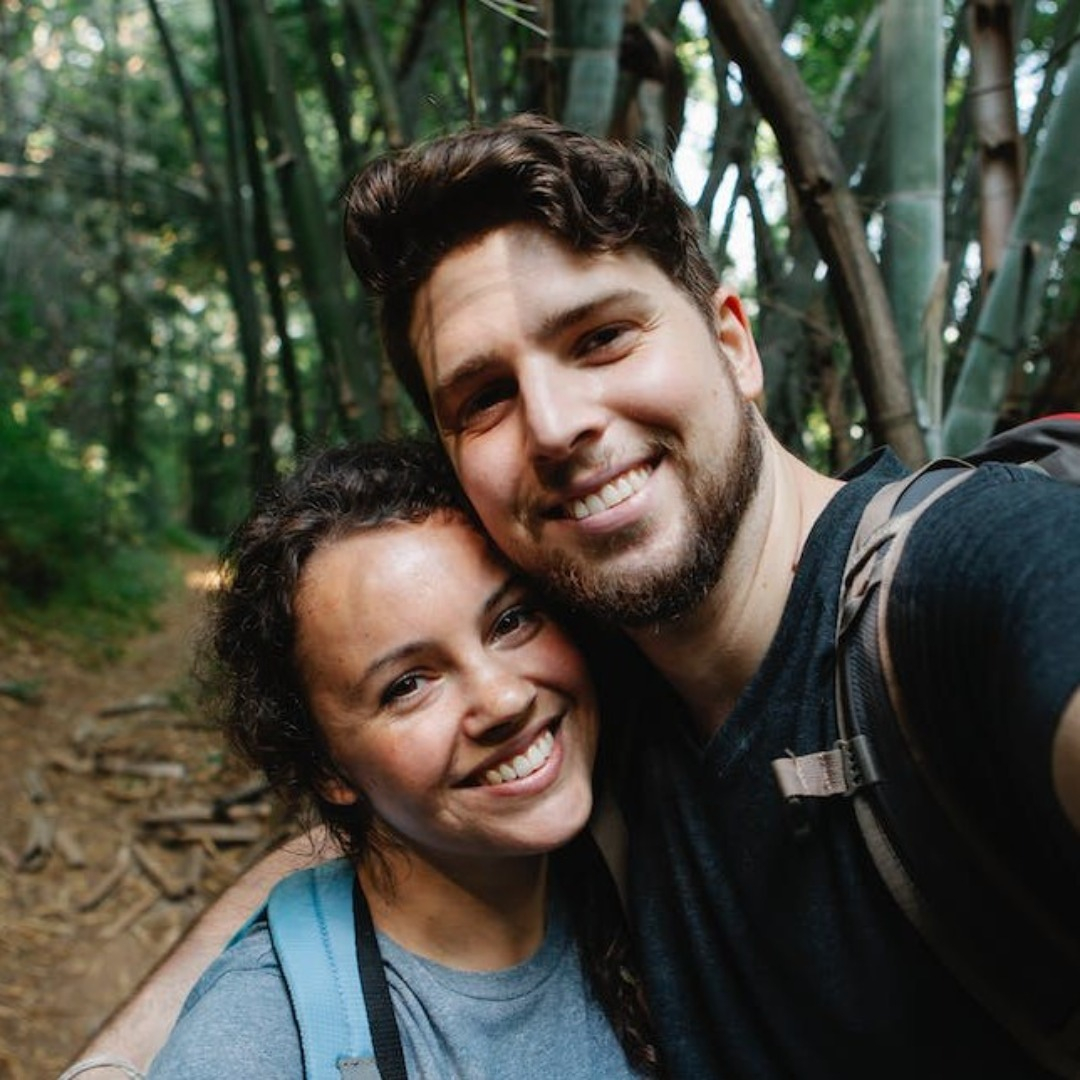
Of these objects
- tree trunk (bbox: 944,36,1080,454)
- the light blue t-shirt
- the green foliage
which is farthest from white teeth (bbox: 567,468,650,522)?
the green foliage

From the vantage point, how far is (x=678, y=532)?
1.32m

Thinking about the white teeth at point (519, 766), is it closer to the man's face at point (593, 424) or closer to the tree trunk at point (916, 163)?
the man's face at point (593, 424)

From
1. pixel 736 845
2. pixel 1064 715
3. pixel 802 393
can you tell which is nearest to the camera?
pixel 1064 715

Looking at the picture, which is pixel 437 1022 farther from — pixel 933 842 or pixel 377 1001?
pixel 933 842

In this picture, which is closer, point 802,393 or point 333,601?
point 333,601

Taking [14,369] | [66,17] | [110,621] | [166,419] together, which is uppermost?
[66,17]

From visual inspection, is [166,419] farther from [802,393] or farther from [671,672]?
[671,672]

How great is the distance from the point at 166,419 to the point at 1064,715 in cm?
→ 1502

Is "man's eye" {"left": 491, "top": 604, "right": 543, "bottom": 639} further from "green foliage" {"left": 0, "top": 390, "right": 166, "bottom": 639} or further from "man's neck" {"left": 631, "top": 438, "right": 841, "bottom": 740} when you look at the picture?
"green foliage" {"left": 0, "top": 390, "right": 166, "bottom": 639}

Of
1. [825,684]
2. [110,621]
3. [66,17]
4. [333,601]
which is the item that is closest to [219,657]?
[333,601]

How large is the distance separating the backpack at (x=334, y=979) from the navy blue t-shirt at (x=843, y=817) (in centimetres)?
37

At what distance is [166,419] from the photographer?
1457cm

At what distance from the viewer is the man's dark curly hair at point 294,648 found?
1478 mm

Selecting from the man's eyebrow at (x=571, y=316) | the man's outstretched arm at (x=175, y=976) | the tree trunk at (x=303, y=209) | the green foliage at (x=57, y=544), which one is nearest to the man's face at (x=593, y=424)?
the man's eyebrow at (x=571, y=316)
